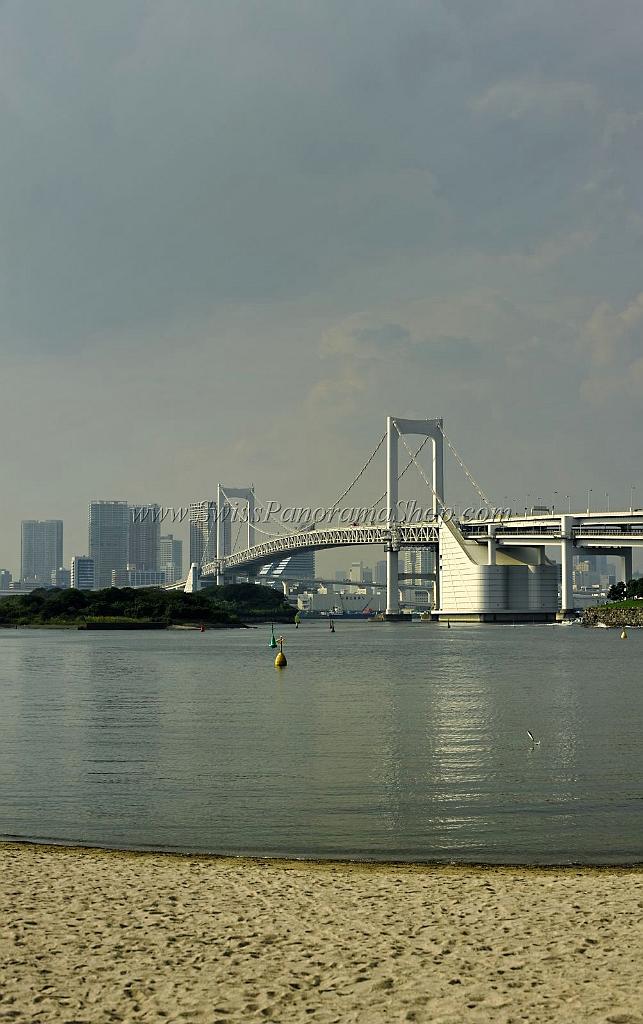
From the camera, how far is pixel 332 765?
→ 13.4m

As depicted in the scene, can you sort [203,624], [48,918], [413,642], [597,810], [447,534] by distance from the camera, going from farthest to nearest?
[447,534], [203,624], [413,642], [597,810], [48,918]

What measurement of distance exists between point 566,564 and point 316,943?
257 feet

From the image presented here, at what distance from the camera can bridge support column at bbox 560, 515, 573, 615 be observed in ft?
269

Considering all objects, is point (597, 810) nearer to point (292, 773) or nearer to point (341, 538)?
point (292, 773)

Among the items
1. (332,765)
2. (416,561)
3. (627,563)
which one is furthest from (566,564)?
(416,561)

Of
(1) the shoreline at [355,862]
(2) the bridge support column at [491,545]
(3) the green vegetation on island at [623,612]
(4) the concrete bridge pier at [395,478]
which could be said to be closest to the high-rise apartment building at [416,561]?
(4) the concrete bridge pier at [395,478]

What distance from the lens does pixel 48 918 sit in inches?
252

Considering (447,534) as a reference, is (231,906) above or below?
below

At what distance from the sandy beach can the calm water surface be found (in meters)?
1.18

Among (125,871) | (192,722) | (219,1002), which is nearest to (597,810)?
(125,871)

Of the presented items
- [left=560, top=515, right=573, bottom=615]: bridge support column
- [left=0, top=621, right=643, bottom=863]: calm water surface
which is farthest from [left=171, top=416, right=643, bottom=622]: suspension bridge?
[left=0, top=621, right=643, bottom=863]: calm water surface

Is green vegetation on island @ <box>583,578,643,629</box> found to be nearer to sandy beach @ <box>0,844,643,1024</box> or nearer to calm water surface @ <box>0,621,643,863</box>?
calm water surface @ <box>0,621,643,863</box>

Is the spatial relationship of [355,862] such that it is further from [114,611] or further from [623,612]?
[114,611]

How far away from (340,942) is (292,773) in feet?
22.3
